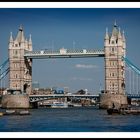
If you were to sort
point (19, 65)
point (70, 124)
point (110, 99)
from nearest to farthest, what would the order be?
1. point (70, 124)
2. point (110, 99)
3. point (19, 65)

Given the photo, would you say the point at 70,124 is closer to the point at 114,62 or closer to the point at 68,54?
the point at 68,54

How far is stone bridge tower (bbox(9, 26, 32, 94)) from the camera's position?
A: 44375 mm

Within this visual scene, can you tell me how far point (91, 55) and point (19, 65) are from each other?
737cm

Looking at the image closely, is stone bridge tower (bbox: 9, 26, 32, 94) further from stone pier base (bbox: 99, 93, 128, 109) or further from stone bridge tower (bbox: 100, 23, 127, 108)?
stone pier base (bbox: 99, 93, 128, 109)

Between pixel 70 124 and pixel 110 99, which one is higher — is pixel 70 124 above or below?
below

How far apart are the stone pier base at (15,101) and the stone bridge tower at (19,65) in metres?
3.65

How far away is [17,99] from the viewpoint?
39812 mm

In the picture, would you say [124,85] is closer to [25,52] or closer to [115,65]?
[115,65]

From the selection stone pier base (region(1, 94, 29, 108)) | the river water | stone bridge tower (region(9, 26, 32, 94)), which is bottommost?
the river water

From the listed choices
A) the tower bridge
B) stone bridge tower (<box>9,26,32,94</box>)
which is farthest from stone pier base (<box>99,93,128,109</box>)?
stone bridge tower (<box>9,26,32,94</box>)

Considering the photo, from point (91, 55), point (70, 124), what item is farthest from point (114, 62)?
point (70, 124)

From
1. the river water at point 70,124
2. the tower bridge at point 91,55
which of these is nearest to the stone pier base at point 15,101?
the tower bridge at point 91,55

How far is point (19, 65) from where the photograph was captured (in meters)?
44.5

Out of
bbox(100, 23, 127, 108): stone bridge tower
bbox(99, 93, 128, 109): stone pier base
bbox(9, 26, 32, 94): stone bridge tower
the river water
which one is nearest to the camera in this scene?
the river water
